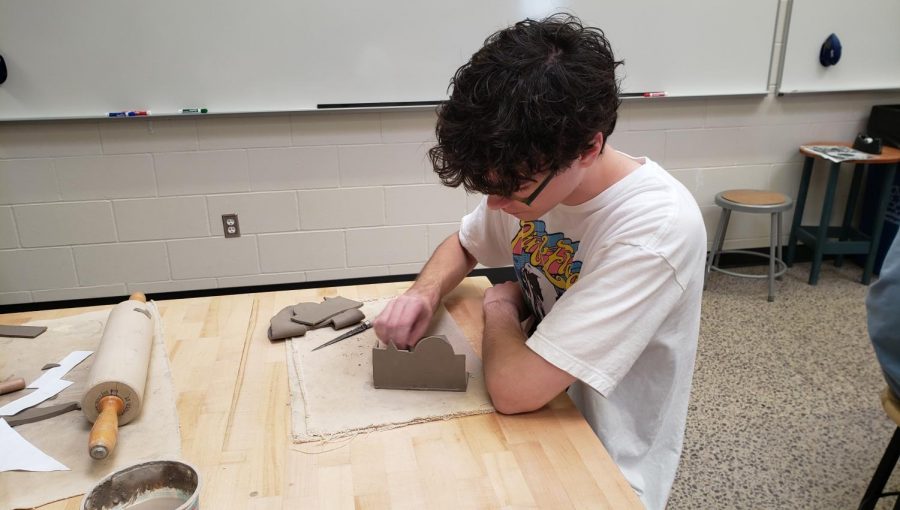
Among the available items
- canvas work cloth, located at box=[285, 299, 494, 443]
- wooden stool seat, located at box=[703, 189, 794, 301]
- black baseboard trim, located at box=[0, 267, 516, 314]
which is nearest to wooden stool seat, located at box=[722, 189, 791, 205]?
wooden stool seat, located at box=[703, 189, 794, 301]

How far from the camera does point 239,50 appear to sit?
269 cm

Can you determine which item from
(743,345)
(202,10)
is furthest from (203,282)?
(743,345)

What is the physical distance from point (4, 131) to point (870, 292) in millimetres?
3210

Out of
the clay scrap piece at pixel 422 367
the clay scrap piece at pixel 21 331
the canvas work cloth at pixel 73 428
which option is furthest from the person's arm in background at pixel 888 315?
the clay scrap piece at pixel 21 331

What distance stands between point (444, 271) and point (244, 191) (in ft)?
6.01

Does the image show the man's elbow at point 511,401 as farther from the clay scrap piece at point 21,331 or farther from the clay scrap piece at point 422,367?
the clay scrap piece at point 21,331

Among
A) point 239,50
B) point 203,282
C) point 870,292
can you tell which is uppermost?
point 239,50

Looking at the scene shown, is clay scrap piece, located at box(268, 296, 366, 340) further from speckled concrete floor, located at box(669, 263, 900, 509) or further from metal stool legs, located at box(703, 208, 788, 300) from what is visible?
metal stool legs, located at box(703, 208, 788, 300)

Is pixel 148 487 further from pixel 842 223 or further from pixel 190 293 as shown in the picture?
pixel 842 223

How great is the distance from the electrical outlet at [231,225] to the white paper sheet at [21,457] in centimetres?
208

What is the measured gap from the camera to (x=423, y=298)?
1270 mm

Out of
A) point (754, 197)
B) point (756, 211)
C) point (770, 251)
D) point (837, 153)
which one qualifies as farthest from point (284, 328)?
point (837, 153)

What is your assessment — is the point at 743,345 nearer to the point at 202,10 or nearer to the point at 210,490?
the point at 210,490

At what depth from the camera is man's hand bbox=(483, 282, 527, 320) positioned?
129 cm
